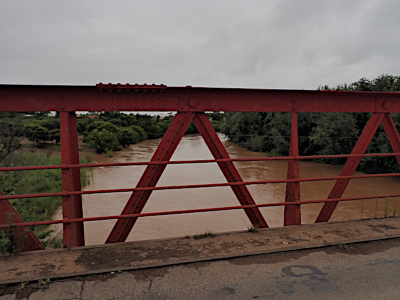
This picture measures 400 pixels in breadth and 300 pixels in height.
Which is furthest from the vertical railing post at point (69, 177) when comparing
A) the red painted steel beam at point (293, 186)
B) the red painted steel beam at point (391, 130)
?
the red painted steel beam at point (391, 130)

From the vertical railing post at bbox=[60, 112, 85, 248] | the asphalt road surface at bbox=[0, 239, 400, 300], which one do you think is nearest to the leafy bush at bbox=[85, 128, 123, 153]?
the vertical railing post at bbox=[60, 112, 85, 248]

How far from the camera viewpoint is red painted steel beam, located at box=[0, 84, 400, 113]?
3.38 metres

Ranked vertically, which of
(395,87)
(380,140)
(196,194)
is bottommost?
(196,194)

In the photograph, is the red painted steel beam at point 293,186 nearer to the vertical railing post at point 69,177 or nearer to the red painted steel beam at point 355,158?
the red painted steel beam at point 355,158

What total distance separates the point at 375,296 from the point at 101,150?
2710 cm

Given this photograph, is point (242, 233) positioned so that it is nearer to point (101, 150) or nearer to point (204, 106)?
point (204, 106)

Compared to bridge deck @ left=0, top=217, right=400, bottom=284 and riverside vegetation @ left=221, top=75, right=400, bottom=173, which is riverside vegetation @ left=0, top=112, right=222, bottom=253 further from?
riverside vegetation @ left=221, top=75, right=400, bottom=173

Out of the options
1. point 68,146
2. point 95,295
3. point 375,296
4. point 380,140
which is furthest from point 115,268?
point 380,140

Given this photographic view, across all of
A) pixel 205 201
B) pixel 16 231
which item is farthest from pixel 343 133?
pixel 16 231

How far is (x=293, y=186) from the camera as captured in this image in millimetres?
4145

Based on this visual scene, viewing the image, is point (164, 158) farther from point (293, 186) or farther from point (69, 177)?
point (293, 186)

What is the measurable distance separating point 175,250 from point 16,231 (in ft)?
5.85

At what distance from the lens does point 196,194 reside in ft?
41.0

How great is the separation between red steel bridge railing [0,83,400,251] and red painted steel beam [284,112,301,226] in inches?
0.5
